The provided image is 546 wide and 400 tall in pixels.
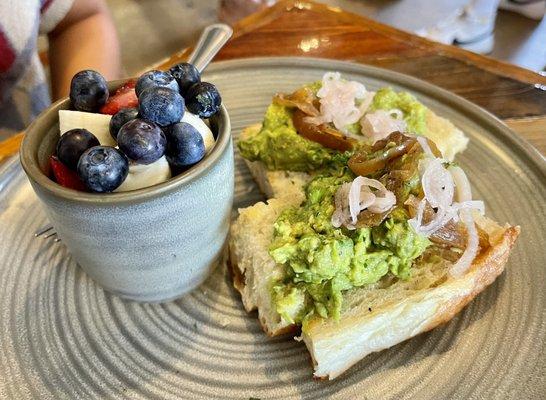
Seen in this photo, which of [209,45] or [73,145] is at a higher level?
[73,145]

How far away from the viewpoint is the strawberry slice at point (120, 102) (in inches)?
45.0

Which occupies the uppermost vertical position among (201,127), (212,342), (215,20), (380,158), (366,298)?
(201,127)

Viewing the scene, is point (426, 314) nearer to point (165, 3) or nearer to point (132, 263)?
point (132, 263)

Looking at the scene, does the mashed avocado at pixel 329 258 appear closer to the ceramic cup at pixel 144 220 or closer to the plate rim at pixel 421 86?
the ceramic cup at pixel 144 220

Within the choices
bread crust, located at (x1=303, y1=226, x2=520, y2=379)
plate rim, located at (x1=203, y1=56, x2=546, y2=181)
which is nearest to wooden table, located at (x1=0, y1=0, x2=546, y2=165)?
plate rim, located at (x1=203, y1=56, x2=546, y2=181)

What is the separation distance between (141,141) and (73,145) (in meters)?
0.15

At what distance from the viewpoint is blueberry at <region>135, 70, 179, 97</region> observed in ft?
3.57

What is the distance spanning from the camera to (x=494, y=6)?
4.33 meters

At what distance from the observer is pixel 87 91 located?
3.69ft

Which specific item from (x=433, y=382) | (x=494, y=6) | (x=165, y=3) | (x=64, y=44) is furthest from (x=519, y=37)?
(x=433, y=382)

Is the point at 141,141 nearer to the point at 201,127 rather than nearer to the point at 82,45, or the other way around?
the point at 201,127

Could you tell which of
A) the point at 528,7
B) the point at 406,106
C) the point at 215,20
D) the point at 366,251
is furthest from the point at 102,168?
the point at 528,7

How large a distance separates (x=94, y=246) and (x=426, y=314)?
76 centimetres

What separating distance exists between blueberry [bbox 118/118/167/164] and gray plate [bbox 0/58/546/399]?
466 mm
